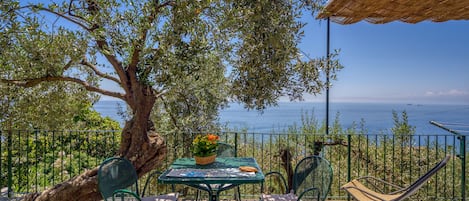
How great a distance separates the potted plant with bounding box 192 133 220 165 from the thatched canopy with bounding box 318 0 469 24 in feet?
5.80

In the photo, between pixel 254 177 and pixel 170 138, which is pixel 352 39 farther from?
pixel 254 177

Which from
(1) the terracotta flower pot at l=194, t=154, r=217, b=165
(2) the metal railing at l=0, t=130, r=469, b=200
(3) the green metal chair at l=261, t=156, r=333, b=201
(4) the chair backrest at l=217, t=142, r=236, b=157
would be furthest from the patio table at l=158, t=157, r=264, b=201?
(2) the metal railing at l=0, t=130, r=469, b=200

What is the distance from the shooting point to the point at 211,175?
277 cm

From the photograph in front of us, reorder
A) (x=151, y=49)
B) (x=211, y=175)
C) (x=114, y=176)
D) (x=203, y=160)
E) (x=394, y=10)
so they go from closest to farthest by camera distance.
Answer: (x=151, y=49)
(x=211, y=175)
(x=114, y=176)
(x=203, y=160)
(x=394, y=10)

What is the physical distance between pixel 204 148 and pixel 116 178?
2.75ft

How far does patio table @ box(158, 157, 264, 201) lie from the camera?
2.65 meters

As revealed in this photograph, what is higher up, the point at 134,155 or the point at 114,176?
the point at 134,155

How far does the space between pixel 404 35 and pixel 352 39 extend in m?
2.50

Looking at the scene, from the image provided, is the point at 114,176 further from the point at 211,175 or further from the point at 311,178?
the point at 311,178

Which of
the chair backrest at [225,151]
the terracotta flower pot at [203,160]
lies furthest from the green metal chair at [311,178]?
the chair backrest at [225,151]

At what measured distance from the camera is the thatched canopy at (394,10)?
3.69m

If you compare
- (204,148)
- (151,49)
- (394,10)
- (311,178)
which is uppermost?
(394,10)

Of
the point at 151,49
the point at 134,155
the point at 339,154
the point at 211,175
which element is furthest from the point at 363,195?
the point at 151,49

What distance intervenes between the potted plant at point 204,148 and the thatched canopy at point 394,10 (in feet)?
5.80
